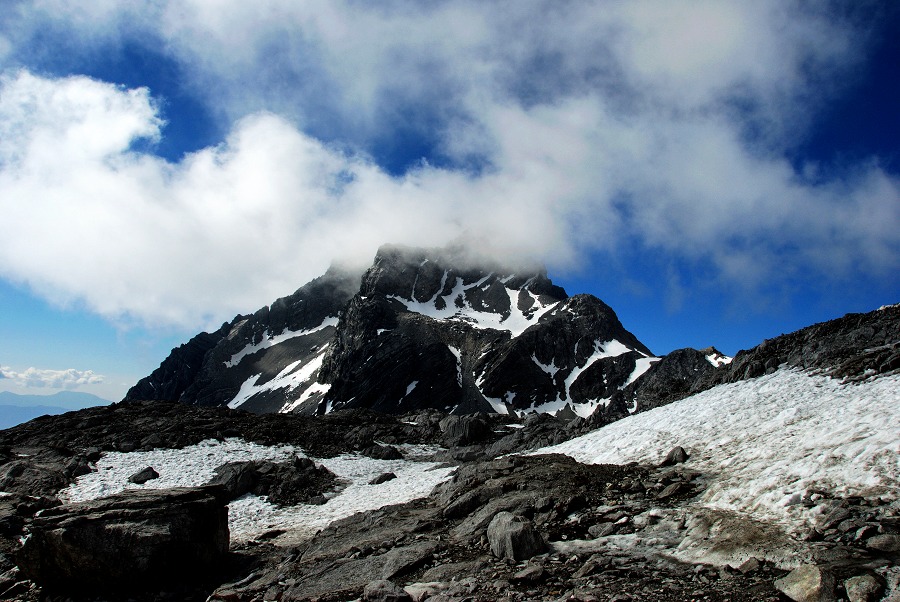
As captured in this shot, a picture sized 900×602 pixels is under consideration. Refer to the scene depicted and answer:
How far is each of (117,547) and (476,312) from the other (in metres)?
169

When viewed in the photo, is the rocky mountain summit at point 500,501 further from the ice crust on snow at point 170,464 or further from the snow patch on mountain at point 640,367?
the snow patch on mountain at point 640,367

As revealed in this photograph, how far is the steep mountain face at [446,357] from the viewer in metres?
130

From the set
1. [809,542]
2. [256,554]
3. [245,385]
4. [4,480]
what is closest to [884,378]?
[809,542]

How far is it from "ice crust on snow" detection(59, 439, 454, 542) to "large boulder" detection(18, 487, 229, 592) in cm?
533

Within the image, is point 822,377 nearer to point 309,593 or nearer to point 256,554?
point 309,593

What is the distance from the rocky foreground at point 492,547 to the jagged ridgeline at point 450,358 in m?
92.7

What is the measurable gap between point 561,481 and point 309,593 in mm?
8559

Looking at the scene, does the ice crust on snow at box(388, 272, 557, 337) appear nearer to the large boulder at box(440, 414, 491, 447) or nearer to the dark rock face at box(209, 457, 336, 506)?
the large boulder at box(440, 414, 491, 447)

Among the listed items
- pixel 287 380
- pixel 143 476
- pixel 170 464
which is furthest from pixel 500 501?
pixel 287 380

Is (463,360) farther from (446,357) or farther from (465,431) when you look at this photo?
(465,431)

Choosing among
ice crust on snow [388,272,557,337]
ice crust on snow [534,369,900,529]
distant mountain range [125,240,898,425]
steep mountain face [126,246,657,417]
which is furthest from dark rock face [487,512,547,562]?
ice crust on snow [388,272,557,337]

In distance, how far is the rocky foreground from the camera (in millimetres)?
8602

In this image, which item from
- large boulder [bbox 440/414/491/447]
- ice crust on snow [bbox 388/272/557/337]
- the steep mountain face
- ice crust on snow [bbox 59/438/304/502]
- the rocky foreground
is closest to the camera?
the rocky foreground

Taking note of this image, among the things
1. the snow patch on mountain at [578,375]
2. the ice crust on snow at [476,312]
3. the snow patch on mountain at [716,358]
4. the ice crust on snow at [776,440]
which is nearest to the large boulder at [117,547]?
the ice crust on snow at [776,440]
